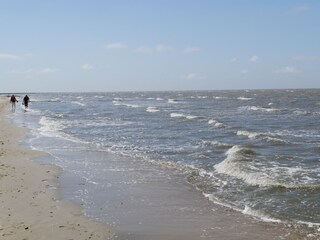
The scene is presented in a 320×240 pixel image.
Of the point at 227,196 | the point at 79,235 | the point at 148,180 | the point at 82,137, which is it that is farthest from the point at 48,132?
the point at 79,235

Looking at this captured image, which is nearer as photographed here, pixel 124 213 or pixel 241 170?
pixel 124 213

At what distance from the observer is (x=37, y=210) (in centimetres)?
949

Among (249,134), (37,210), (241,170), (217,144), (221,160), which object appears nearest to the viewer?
(37,210)

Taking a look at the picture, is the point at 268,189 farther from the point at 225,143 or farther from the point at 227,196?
the point at 225,143

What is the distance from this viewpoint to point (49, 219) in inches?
351

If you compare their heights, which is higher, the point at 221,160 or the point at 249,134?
the point at 249,134

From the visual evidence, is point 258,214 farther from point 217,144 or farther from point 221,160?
point 217,144

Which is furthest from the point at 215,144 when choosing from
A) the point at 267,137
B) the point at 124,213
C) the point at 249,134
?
the point at 124,213

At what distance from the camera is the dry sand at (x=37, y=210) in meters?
8.06

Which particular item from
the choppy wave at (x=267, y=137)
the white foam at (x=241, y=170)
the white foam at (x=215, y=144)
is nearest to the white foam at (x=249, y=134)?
the choppy wave at (x=267, y=137)

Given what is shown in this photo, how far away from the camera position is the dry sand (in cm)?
806

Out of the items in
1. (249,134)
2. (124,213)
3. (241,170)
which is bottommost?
(124,213)

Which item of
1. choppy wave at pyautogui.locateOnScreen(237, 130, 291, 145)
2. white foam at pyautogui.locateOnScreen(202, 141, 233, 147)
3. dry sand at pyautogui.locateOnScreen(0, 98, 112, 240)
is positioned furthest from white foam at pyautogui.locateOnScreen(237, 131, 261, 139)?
dry sand at pyautogui.locateOnScreen(0, 98, 112, 240)

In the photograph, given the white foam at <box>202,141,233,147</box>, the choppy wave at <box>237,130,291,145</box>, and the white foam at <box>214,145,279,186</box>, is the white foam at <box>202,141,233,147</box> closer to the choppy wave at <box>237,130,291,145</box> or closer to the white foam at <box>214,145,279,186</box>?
the choppy wave at <box>237,130,291,145</box>
